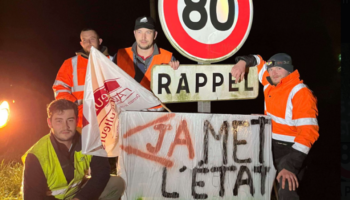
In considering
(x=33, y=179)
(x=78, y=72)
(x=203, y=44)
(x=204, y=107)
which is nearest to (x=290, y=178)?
(x=204, y=107)

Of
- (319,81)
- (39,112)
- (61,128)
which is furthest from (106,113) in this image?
(319,81)

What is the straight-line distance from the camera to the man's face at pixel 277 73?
3.35m

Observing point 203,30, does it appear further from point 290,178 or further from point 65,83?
point 65,83

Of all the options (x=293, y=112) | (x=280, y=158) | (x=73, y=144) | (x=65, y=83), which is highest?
(x=65, y=83)

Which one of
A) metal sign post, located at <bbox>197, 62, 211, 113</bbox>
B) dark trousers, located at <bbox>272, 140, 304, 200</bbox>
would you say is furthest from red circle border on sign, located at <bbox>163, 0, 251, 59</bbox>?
dark trousers, located at <bbox>272, 140, 304, 200</bbox>

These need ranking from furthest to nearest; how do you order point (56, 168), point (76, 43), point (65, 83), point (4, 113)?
point (76, 43) < point (4, 113) < point (65, 83) < point (56, 168)

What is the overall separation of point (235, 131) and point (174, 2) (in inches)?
48.3

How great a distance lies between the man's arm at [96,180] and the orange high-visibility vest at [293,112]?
1572 mm

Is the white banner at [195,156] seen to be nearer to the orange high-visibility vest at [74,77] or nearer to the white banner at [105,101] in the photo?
the white banner at [105,101]

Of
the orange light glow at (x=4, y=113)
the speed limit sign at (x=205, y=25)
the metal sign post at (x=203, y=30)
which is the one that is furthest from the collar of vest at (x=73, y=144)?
the orange light glow at (x=4, y=113)

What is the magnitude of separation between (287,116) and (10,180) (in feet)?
11.0

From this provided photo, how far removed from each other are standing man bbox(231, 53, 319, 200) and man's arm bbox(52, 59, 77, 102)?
1.96m

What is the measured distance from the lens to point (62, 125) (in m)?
3.14

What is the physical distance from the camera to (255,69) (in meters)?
3.37
